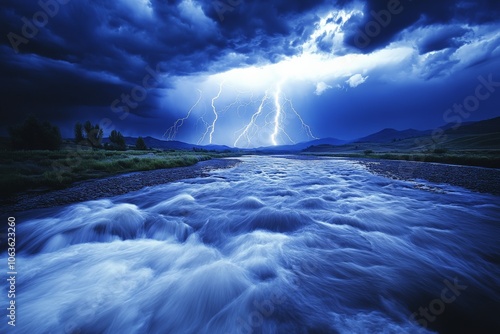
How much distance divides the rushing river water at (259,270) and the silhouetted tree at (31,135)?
47.7 metres

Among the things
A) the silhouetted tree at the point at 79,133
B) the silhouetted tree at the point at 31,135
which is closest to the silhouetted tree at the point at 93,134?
the silhouetted tree at the point at 79,133

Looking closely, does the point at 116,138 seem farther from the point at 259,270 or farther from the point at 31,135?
the point at 259,270

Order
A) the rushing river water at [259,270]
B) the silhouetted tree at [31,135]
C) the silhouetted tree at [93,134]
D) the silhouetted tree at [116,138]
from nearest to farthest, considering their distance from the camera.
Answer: the rushing river water at [259,270] < the silhouetted tree at [31,135] < the silhouetted tree at [93,134] < the silhouetted tree at [116,138]

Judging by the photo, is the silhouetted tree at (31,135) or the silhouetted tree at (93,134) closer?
the silhouetted tree at (31,135)

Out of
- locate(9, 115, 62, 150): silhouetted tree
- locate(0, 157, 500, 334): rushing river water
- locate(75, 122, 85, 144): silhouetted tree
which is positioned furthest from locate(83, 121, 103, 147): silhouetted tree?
locate(0, 157, 500, 334): rushing river water

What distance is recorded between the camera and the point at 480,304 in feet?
9.34

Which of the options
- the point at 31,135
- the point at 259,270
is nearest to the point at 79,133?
the point at 31,135

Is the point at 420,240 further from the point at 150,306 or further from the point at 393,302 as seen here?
the point at 150,306

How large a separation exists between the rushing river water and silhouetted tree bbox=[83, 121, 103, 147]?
74.1 meters

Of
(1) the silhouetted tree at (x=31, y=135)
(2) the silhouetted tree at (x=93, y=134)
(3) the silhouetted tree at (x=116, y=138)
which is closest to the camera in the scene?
(1) the silhouetted tree at (x=31, y=135)

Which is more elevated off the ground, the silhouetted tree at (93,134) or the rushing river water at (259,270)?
the silhouetted tree at (93,134)

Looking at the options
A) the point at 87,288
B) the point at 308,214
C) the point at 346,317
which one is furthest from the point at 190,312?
the point at 308,214

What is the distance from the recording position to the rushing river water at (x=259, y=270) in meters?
2.69

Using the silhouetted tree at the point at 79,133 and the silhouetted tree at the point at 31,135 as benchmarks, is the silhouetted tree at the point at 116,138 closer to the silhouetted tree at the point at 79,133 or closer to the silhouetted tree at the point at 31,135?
the silhouetted tree at the point at 79,133
